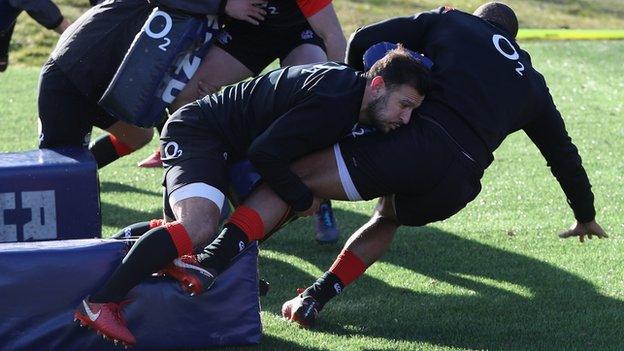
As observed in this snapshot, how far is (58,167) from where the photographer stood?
481 centimetres

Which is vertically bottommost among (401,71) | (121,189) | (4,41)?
(121,189)

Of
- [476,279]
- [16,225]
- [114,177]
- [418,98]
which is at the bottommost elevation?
[114,177]

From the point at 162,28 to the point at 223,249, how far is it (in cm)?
137

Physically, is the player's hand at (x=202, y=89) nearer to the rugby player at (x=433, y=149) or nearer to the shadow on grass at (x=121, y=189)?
the rugby player at (x=433, y=149)

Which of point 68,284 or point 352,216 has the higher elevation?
point 68,284

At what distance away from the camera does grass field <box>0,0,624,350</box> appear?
14.6 ft

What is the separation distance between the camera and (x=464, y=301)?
194 inches

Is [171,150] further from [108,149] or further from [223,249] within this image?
[108,149]

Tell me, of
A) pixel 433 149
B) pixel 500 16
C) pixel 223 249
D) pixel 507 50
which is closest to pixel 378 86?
pixel 433 149

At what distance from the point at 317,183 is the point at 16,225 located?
4.31 feet

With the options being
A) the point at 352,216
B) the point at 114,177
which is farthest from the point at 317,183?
the point at 114,177

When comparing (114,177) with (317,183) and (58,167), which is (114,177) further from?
(317,183)

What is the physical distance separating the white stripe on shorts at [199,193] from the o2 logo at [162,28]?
1041 millimetres

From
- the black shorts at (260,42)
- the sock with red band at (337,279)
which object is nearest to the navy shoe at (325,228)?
the black shorts at (260,42)
